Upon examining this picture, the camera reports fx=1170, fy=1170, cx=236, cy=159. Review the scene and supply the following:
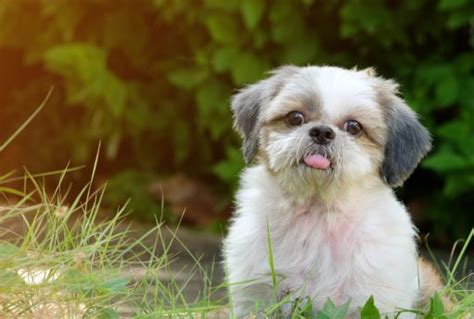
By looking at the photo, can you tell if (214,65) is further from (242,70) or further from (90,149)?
(90,149)

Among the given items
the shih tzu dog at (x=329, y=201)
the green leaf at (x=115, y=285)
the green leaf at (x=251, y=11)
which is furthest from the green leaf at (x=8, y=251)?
the green leaf at (x=251, y=11)

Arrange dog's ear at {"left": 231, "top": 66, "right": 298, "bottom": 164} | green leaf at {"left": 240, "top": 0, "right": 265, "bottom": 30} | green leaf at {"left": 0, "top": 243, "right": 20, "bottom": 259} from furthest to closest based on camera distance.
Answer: green leaf at {"left": 240, "top": 0, "right": 265, "bottom": 30}
dog's ear at {"left": 231, "top": 66, "right": 298, "bottom": 164}
green leaf at {"left": 0, "top": 243, "right": 20, "bottom": 259}

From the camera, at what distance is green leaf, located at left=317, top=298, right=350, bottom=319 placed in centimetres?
476

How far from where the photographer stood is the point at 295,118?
515 centimetres

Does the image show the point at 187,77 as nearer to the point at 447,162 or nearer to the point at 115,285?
the point at 447,162

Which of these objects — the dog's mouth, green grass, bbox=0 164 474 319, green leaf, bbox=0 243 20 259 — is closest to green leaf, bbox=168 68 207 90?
green grass, bbox=0 164 474 319

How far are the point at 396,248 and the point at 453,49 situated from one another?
3.52m

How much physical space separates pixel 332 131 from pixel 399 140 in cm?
40

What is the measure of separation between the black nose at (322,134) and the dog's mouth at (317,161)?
7 centimetres

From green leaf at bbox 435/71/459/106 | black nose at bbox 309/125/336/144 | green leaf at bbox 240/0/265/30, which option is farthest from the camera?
green leaf at bbox 240/0/265/30

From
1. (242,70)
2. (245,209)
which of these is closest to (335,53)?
(242,70)

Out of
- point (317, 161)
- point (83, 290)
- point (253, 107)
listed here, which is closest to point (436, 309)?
point (317, 161)

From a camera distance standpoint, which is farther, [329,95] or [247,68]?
[247,68]

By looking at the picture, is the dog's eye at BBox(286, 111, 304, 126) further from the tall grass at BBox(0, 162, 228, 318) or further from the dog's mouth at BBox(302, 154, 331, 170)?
the tall grass at BBox(0, 162, 228, 318)
